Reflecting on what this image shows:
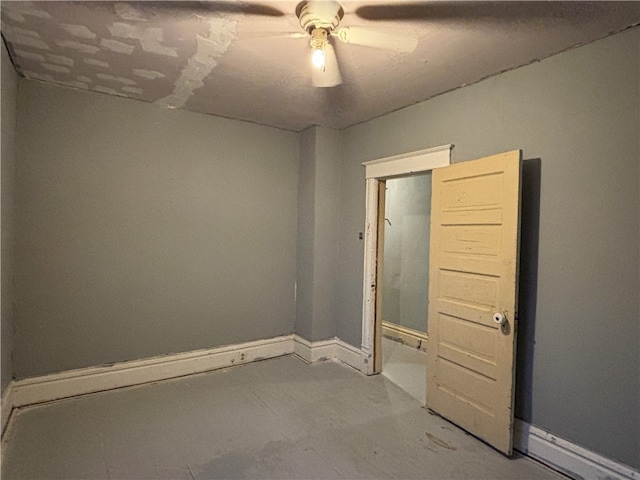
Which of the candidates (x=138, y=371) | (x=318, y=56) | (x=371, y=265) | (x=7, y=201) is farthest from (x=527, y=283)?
(x=7, y=201)

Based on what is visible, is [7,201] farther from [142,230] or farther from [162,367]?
[162,367]

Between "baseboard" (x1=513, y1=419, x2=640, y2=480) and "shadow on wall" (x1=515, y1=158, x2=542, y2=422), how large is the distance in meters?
0.10

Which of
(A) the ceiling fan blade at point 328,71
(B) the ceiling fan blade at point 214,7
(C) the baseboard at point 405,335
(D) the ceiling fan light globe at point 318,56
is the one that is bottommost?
(C) the baseboard at point 405,335

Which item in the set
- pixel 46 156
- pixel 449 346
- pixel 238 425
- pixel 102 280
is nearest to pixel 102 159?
pixel 46 156

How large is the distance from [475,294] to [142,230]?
2.77 meters

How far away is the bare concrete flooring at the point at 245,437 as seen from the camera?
2086 mm

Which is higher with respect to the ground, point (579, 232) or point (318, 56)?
point (318, 56)

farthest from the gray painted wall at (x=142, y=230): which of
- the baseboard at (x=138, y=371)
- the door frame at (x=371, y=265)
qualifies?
the door frame at (x=371, y=265)

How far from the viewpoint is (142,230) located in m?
3.20

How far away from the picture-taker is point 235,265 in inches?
145

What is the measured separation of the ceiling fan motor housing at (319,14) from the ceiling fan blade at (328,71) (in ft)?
0.48

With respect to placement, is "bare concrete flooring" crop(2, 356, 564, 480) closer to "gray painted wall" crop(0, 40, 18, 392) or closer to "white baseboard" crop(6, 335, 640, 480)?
"white baseboard" crop(6, 335, 640, 480)

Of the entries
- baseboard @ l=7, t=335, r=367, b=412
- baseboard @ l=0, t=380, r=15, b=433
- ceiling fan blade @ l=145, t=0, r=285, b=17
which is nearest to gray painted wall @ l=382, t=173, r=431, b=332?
baseboard @ l=7, t=335, r=367, b=412

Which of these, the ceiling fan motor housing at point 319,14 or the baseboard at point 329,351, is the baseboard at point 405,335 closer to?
the baseboard at point 329,351
